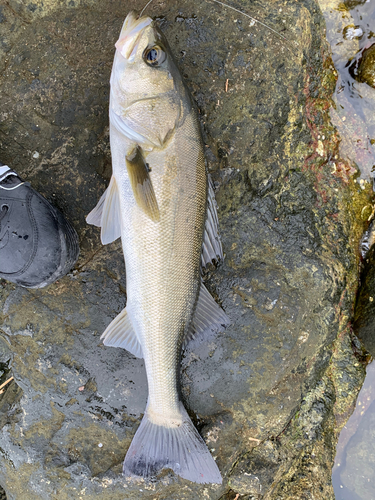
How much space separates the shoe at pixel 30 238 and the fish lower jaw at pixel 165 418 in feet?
4.80

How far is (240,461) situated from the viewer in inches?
127

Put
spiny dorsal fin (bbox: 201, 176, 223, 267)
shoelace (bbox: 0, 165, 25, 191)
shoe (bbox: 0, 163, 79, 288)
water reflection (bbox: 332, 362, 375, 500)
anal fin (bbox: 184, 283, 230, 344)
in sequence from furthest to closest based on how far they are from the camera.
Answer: water reflection (bbox: 332, 362, 375, 500) → shoelace (bbox: 0, 165, 25, 191) → shoe (bbox: 0, 163, 79, 288) → anal fin (bbox: 184, 283, 230, 344) → spiny dorsal fin (bbox: 201, 176, 223, 267)

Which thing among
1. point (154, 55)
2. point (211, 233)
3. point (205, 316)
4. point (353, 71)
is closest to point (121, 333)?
point (205, 316)

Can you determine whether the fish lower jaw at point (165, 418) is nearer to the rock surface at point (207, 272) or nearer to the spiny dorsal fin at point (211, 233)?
the rock surface at point (207, 272)

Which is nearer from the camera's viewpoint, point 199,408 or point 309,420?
point 199,408

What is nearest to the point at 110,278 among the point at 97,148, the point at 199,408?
the point at 97,148

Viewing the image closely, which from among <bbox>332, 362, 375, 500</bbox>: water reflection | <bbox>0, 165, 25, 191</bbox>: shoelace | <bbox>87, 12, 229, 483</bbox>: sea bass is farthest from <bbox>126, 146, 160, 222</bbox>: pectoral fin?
<bbox>332, 362, 375, 500</bbox>: water reflection

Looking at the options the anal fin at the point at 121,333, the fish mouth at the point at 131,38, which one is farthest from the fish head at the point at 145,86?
the anal fin at the point at 121,333

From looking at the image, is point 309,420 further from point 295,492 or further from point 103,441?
point 103,441

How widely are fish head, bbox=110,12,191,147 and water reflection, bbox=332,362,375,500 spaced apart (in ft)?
12.9

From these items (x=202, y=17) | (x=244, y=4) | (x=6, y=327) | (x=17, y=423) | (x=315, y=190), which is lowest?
(x=17, y=423)

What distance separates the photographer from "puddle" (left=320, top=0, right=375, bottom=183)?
12.2 feet

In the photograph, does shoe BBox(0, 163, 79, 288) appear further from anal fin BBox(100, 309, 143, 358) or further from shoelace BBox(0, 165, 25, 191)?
anal fin BBox(100, 309, 143, 358)

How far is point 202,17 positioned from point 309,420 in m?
4.07
